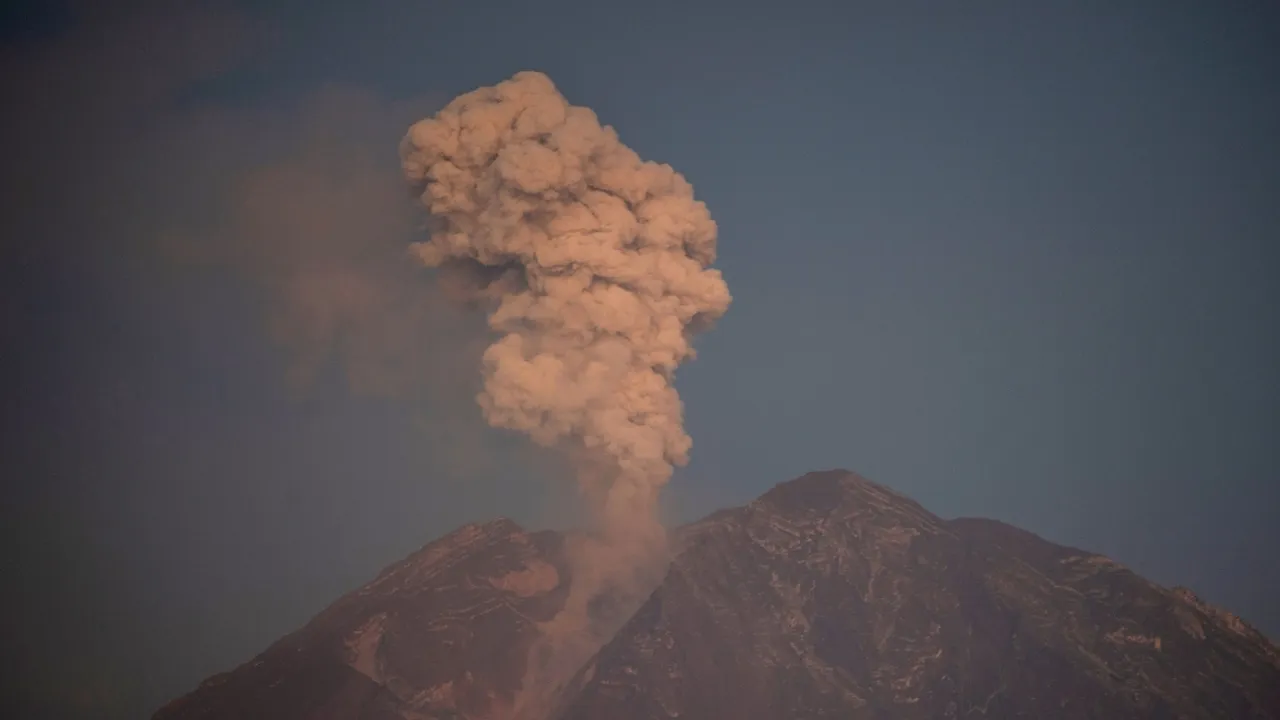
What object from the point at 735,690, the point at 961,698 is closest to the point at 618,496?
the point at 735,690

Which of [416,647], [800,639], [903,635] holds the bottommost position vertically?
[416,647]

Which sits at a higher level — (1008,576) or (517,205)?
(517,205)

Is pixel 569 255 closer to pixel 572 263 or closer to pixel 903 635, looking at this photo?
pixel 572 263

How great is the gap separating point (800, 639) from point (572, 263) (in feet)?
55.1

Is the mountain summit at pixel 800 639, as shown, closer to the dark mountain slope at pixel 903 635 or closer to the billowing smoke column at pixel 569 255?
the dark mountain slope at pixel 903 635

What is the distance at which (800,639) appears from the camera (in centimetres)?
4484

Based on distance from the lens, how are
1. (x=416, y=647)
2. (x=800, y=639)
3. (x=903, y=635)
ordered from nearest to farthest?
(x=416, y=647) → (x=903, y=635) → (x=800, y=639)

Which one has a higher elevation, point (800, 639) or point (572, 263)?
point (572, 263)

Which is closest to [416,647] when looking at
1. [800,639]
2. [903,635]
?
[800,639]

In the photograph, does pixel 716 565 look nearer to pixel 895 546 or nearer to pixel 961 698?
pixel 895 546

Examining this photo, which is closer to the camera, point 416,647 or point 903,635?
point 416,647

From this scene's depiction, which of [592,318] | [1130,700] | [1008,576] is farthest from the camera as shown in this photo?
[1008,576]

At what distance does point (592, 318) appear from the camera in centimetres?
4403

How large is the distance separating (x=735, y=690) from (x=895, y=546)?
10403 mm
